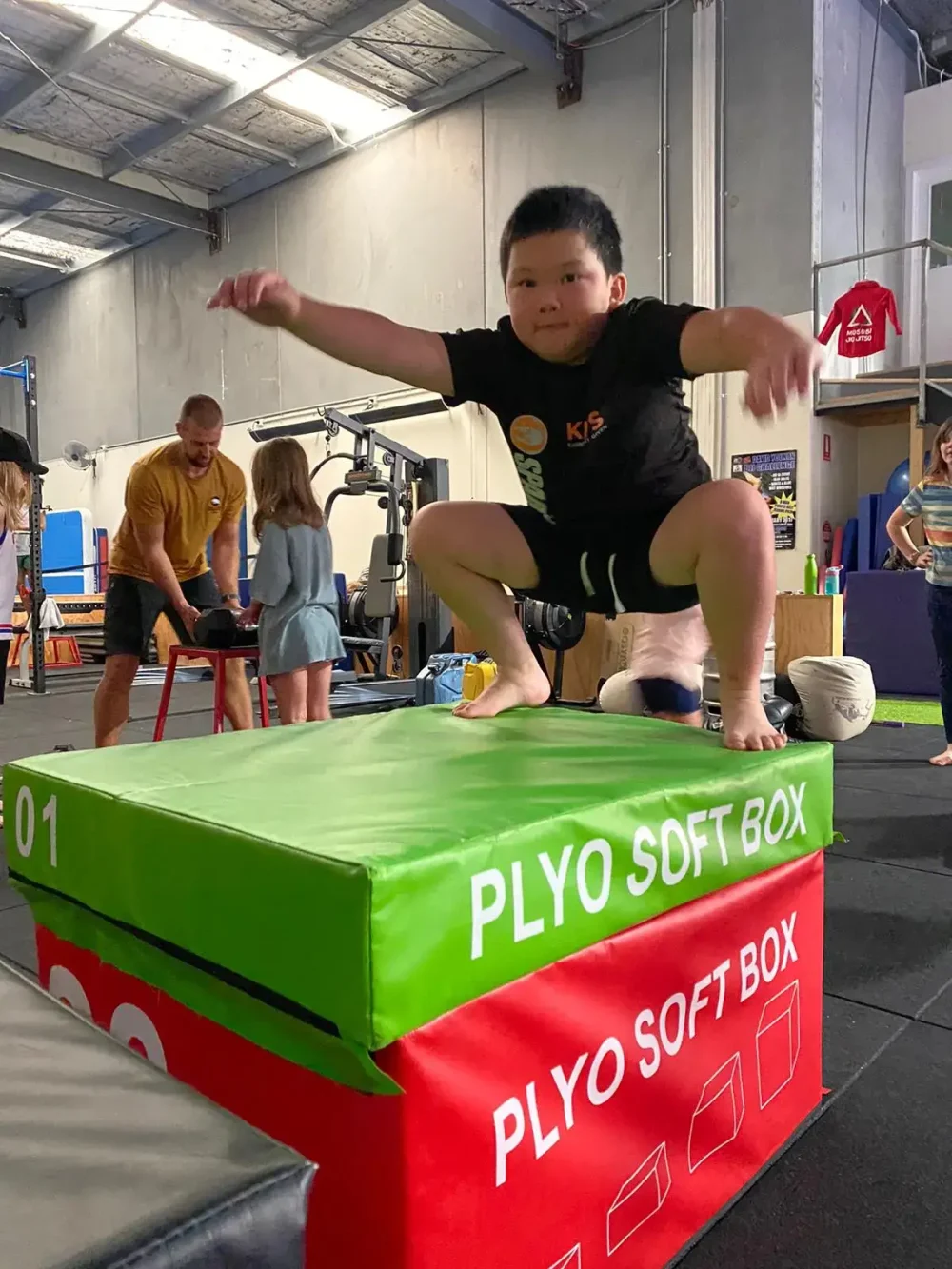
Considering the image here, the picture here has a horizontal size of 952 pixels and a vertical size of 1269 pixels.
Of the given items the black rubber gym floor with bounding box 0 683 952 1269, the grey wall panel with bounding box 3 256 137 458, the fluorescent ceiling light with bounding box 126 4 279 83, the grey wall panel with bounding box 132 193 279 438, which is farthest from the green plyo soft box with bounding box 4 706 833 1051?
the grey wall panel with bounding box 3 256 137 458

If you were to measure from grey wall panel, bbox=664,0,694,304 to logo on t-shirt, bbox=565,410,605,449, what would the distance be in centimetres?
454

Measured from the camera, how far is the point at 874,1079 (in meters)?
1.17

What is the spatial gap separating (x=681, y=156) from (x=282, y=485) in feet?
13.1

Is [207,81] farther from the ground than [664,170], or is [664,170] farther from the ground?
[207,81]

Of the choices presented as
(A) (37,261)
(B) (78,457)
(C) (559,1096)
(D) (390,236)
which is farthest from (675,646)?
(A) (37,261)

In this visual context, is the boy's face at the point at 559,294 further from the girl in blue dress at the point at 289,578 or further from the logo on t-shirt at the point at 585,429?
the girl in blue dress at the point at 289,578

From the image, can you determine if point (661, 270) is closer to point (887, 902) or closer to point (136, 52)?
point (136, 52)

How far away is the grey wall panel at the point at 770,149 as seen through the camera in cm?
503

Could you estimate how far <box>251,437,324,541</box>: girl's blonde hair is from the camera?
2.68 meters

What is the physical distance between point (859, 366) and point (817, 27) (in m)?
1.82

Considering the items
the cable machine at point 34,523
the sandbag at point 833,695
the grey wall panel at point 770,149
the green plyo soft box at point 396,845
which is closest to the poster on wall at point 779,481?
the grey wall panel at point 770,149

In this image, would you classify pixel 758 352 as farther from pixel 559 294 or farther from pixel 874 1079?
pixel 874 1079

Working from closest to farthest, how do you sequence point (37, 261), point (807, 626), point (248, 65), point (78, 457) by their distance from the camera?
point (807, 626), point (248, 65), point (78, 457), point (37, 261)

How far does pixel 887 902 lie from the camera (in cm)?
180
